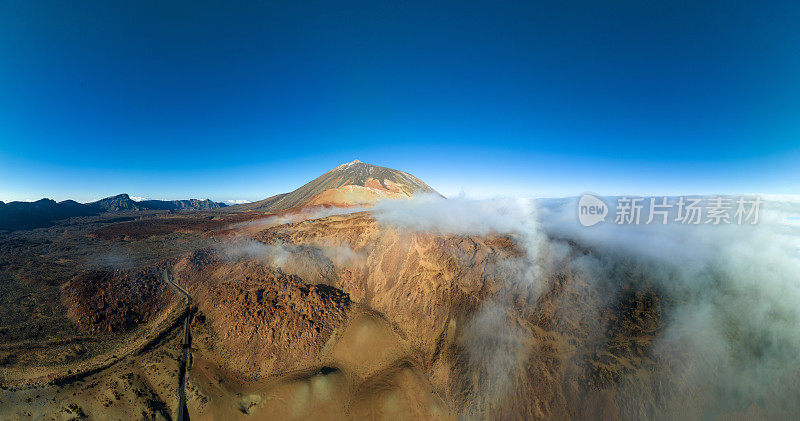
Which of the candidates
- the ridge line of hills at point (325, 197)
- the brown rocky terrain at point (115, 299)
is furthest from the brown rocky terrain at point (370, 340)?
the ridge line of hills at point (325, 197)

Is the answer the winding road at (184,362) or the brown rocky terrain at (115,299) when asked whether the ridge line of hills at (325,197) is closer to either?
the brown rocky terrain at (115,299)

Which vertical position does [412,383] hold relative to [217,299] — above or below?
below

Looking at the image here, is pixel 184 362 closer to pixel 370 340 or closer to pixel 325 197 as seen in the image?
pixel 370 340

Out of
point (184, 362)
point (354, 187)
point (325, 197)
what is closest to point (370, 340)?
point (184, 362)

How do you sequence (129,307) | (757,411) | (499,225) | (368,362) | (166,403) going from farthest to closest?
(499,225), (129,307), (368,362), (166,403), (757,411)

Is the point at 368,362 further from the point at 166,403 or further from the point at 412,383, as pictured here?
the point at 166,403

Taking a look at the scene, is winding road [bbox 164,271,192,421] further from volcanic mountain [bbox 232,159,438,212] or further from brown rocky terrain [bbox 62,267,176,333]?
volcanic mountain [bbox 232,159,438,212]

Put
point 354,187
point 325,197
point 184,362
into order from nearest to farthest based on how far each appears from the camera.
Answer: point 184,362 < point 354,187 < point 325,197

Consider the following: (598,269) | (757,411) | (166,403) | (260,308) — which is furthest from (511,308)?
(166,403)

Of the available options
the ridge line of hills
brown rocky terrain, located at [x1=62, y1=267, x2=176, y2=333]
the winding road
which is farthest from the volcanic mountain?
the winding road
